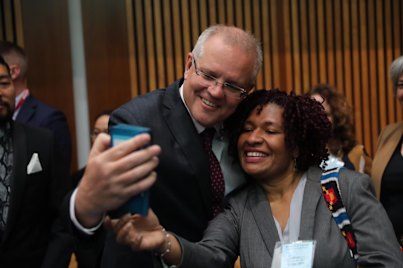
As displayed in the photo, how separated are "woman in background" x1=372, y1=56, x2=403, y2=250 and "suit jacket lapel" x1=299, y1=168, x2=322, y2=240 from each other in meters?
0.98

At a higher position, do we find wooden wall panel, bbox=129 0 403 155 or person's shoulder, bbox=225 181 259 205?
wooden wall panel, bbox=129 0 403 155

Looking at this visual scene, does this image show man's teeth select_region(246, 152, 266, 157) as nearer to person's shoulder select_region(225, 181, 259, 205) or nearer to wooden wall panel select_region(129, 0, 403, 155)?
person's shoulder select_region(225, 181, 259, 205)

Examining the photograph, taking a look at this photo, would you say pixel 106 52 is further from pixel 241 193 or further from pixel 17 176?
pixel 241 193

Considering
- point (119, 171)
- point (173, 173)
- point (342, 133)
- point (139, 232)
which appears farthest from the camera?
point (342, 133)

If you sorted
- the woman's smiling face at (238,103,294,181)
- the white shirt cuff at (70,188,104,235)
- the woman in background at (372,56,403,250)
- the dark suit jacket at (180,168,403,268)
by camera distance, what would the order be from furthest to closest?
the woman in background at (372,56,403,250) → the woman's smiling face at (238,103,294,181) → the dark suit jacket at (180,168,403,268) → the white shirt cuff at (70,188,104,235)

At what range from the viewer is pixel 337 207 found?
2.13 m

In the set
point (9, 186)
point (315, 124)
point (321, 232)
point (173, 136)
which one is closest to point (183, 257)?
point (173, 136)

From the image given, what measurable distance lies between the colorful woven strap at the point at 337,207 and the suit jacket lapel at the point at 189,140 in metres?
0.46

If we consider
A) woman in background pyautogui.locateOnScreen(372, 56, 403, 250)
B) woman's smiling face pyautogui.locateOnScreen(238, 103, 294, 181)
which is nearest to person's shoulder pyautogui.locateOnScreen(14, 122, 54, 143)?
woman's smiling face pyautogui.locateOnScreen(238, 103, 294, 181)

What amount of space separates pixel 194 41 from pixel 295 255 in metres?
3.62

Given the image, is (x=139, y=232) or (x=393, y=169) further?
(x=393, y=169)

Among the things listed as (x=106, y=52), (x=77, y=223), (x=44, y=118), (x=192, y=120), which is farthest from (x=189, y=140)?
(x=106, y=52)

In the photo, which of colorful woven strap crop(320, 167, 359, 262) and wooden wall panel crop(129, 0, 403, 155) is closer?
colorful woven strap crop(320, 167, 359, 262)

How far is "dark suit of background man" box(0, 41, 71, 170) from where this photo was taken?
148 inches
